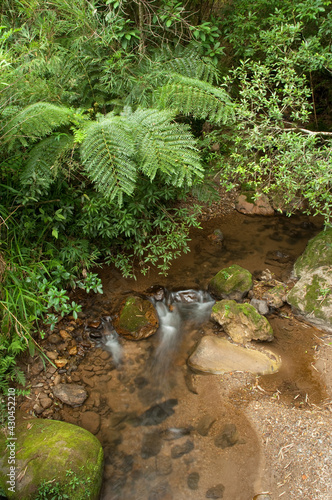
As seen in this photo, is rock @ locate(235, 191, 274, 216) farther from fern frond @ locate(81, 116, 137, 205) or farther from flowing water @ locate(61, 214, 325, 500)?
fern frond @ locate(81, 116, 137, 205)

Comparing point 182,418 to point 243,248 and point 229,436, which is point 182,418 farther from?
point 243,248

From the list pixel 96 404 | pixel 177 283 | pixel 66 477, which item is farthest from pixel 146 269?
pixel 66 477

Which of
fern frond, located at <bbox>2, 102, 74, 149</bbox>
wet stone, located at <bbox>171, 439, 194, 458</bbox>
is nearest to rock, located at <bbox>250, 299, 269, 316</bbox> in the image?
wet stone, located at <bbox>171, 439, 194, 458</bbox>

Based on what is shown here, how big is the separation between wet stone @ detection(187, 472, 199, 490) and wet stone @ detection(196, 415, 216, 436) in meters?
0.32

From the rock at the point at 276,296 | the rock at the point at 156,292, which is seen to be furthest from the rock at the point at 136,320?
the rock at the point at 276,296

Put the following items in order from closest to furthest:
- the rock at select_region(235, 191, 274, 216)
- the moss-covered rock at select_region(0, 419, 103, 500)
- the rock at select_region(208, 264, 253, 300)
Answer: the moss-covered rock at select_region(0, 419, 103, 500), the rock at select_region(208, 264, 253, 300), the rock at select_region(235, 191, 274, 216)

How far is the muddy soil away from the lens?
2514 mm

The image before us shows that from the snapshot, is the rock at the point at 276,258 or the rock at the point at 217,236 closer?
the rock at the point at 276,258

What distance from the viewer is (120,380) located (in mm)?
3281

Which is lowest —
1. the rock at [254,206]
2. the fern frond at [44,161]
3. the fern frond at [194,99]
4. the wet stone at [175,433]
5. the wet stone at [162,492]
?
the wet stone at [162,492]

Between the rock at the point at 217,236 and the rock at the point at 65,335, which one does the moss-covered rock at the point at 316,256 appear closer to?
the rock at the point at 217,236

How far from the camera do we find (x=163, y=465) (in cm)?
264

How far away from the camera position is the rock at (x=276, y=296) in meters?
3.98

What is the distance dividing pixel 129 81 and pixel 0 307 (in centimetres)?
Answer: 263
